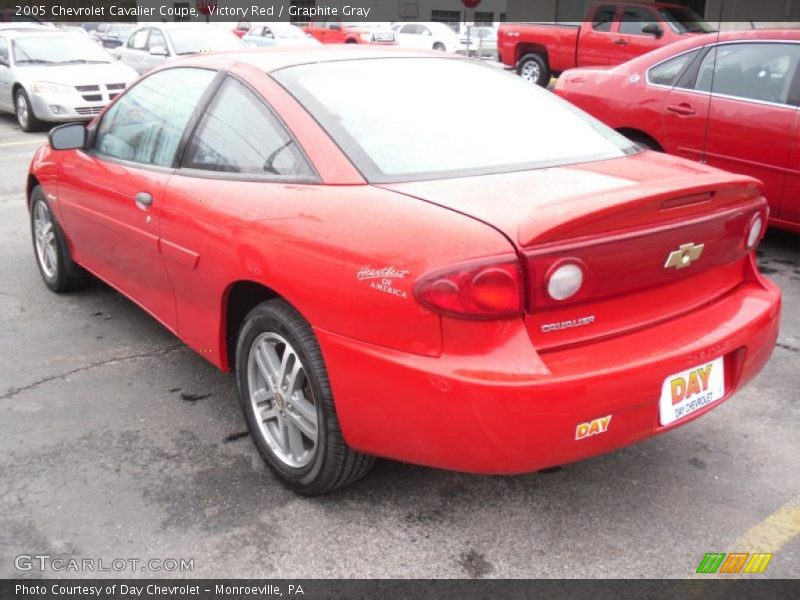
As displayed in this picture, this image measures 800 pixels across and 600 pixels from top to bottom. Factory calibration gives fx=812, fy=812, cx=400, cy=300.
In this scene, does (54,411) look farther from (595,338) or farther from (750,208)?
(750,208)

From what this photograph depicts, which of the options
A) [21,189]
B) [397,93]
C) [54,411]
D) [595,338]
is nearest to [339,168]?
[397,93]

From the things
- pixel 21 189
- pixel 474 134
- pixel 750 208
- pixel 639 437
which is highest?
pixel 474 134

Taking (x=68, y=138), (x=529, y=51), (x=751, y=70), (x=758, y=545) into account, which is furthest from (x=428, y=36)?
(x=758, y=545)

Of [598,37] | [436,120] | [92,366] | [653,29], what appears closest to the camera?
[436,120]

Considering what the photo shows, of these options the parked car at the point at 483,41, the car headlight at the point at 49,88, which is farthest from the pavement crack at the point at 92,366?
the parked car at the point at 483,41

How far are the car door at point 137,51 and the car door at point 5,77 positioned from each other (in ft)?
7.97

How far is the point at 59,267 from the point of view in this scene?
480 cm

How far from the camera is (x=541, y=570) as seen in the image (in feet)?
8.14

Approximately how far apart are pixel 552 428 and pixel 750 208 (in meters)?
1.13

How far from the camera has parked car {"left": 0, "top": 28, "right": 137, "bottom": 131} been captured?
11.5 meters

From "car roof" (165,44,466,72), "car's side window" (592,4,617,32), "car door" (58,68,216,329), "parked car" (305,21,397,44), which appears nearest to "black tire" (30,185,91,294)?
"car door" (58,68,216,329)

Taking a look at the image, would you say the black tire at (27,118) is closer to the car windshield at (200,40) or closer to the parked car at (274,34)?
the car windshield at (200,40)

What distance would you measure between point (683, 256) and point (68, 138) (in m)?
3.10

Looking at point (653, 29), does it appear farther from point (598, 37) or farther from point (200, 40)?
point (200, 40)
